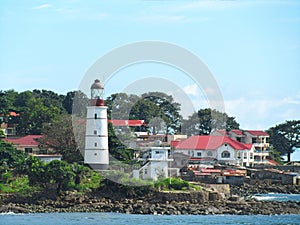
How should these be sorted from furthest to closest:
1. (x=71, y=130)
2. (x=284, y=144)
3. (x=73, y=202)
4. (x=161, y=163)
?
(x=284, y=144)
(x=71, y=130)
(x=161, y=163)
(x=73, y=202)

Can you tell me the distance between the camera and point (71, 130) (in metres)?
60.5

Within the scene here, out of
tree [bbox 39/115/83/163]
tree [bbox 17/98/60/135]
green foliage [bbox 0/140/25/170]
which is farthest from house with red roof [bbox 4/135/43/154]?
green foliage [bbox 0/140/25/170]

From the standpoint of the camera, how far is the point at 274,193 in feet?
202

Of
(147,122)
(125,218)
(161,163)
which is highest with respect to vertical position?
(147,122)

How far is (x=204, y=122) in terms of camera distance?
83250 millimetres

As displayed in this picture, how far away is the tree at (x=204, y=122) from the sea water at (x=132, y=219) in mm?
36486

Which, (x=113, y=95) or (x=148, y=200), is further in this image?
(x=113, y=95)

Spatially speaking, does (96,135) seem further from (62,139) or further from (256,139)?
(256,139)

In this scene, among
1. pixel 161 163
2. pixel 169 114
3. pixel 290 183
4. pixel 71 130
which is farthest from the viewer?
pixel 169 114

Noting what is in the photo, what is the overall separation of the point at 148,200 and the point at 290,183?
1851 cm

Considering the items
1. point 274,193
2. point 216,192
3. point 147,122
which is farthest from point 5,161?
point 147,122

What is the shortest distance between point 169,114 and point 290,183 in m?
23.9

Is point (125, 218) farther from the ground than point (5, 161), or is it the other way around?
point (5, 161)

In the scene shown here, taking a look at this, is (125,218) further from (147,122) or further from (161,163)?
(147,122)
